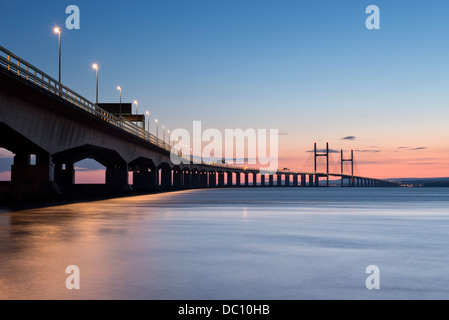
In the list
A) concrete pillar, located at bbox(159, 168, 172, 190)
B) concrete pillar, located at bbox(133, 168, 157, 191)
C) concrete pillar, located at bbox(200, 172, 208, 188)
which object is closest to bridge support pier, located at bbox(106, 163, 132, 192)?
concrete pillar, located at bbox(133, 168, 157, 191)

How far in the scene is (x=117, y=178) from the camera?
3093 inches

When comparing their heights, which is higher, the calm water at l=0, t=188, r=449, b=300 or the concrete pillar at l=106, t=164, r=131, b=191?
the concrete pillar at l=106, t=164, r=131, b=191

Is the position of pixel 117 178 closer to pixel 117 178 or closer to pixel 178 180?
pixel 117 178

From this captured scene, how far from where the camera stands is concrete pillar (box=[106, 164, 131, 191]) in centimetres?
7812

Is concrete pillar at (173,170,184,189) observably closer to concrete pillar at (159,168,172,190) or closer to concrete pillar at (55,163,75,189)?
concrete pillar at (159,168,172,190)

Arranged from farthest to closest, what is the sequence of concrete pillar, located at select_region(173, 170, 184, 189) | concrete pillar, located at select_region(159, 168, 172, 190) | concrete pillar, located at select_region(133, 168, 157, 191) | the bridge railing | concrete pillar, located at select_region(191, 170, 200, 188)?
concrete pillar, located at select_region(191, 170, 200, 188) < concrete pillar, located at select_region(173, 170, 184, 189) < concrete pillar, located at select_region(159, 168, 172, 190) < concrete pillar, located at select_region(133, 168, 157, 191) < the bridge railing

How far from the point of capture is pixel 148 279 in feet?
29.0

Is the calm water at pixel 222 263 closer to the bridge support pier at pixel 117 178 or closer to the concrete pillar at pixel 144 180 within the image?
the bridge support pier at pixel 117 178

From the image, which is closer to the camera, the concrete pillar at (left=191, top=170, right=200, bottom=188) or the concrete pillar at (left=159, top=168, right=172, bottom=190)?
the concrete pillar at (left=159, top=168, right=172, bottom=190)

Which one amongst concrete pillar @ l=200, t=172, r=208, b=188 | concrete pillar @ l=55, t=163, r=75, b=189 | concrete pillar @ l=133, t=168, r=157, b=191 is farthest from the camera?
concrete pillar @ l=200, t=172, r=208, b=188

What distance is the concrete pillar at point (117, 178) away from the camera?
7812 centimetres

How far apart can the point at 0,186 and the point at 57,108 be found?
8.59 meters

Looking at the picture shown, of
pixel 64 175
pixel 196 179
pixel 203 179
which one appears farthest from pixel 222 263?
pixel 203 179
